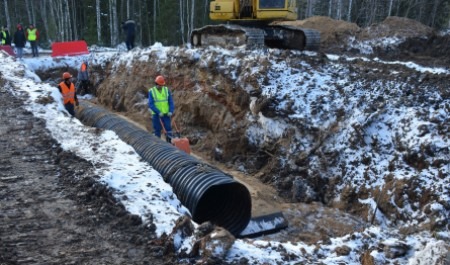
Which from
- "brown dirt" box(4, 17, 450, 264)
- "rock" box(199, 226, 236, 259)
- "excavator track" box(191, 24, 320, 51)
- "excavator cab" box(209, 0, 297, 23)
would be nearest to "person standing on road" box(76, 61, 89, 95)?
"brown dirt" box(4, 17, 450, 264)

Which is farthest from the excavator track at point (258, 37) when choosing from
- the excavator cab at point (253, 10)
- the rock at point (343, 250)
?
the rock at point (343, 250)

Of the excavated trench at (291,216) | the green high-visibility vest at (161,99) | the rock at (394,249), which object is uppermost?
the green high-visibility vest at (161,99)

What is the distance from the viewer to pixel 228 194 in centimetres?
676

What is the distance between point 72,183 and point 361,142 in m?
5.84

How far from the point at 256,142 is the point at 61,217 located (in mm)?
6516

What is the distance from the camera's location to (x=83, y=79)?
18.4 m

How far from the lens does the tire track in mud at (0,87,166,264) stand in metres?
4.11

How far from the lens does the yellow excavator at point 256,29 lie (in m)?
13.3

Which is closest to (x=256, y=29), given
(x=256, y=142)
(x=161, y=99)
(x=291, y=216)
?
(x=256, y=142)

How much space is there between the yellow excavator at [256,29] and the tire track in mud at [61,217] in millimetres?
7934

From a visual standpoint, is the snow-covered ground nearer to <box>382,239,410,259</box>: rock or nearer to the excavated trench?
<box>382,239,410,259</box>: rock

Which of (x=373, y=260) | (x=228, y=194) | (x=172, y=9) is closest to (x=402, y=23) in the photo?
(x=228, y=194)

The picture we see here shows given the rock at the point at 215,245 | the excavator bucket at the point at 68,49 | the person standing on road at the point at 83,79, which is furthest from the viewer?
the excavator bucket at the point at 68,49

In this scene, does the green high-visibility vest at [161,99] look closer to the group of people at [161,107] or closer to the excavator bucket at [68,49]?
the group of people at [161,107]
